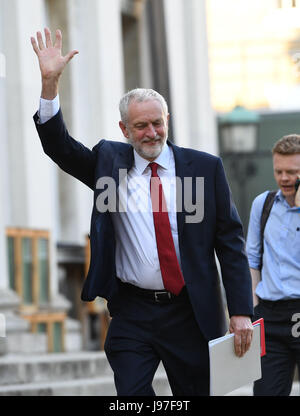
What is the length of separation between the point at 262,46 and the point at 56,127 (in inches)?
875

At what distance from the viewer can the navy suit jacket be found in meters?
5.42

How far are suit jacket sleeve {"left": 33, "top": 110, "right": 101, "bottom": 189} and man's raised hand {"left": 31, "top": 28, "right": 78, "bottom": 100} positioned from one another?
0.40 feet

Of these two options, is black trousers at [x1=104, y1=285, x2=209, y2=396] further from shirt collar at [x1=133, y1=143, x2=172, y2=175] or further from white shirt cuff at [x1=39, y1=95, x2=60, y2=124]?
white shirt cuff at [x1=39, y1=95, x2=60, y2=124]

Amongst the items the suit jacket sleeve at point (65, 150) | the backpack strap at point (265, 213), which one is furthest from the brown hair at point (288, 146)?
the suit jacket sleeve at point (65, 150)

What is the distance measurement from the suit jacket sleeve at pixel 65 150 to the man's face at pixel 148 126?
24cm

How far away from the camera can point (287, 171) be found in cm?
633

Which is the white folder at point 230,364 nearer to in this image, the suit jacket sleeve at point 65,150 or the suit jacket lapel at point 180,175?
the suit jacket lapel at point 180,175

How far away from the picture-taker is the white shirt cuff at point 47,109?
5.36 metres

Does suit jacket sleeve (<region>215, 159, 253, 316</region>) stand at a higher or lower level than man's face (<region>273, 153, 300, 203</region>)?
lower

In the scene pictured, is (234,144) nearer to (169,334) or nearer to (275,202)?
(275,202)

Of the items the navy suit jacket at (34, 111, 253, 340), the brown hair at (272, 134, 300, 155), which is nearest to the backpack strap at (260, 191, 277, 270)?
the brown hair at (272, 134, 300, 155)

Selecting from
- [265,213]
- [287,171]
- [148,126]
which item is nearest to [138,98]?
Answer: [148,126]

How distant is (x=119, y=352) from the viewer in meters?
5.50

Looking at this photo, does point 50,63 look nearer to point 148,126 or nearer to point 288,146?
point 148,126
